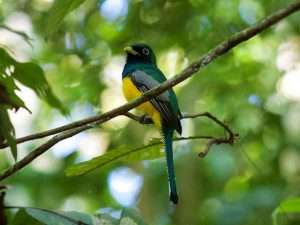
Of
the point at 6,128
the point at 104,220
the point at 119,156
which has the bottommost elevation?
the point at 119,156

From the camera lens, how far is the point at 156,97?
13.0ft

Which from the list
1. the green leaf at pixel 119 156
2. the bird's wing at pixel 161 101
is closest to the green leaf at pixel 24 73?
the green leaf at pixel 119 156

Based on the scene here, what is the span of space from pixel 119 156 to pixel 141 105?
1.39m

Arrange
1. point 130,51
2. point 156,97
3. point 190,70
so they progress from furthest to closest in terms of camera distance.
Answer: point 130,51 → point 156,97 → point 190,70

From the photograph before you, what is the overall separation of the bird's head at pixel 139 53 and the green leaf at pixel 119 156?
1.85 metres

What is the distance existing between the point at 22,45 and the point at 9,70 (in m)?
4.60

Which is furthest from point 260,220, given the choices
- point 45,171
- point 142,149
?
point 142,149

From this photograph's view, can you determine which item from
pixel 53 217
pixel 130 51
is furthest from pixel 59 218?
pixel 130 51

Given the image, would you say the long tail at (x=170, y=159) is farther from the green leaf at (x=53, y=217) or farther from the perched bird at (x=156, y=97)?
the green leaf at (x=53, y=217)

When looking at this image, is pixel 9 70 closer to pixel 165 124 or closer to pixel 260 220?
pixel 165 124

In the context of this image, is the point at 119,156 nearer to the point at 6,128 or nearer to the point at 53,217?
the point at 53,217

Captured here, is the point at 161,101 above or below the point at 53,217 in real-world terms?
below

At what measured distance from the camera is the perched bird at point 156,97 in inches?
147

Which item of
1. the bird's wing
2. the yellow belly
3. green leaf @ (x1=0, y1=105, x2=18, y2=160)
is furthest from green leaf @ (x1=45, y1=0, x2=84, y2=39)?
the yellow belly
